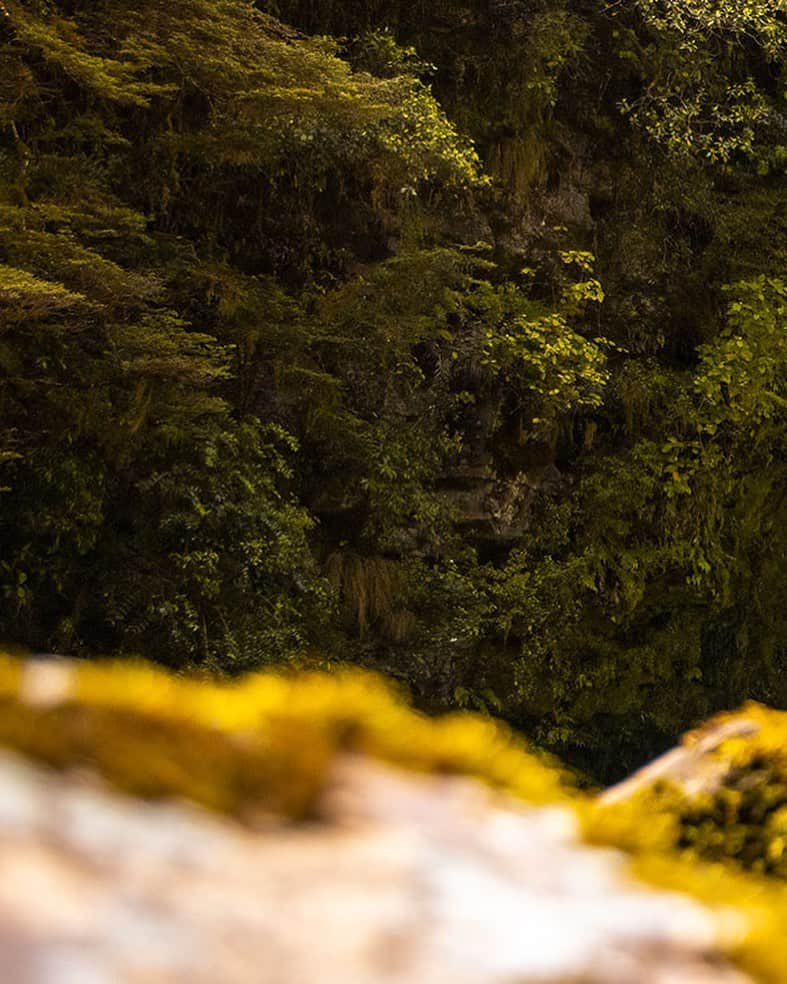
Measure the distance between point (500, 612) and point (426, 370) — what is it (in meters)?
2.01

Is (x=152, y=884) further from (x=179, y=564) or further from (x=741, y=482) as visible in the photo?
(x=741, y=482)

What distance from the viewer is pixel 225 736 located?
1.06 m

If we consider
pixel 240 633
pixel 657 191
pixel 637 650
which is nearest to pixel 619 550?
pixel 637 650

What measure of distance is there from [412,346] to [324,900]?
Answer: 7.21 metres

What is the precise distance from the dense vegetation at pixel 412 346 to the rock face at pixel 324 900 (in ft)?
12.6

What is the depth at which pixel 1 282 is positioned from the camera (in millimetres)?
4297

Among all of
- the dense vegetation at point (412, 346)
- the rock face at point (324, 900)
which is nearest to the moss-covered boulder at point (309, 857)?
the rock face at point (324, 900)

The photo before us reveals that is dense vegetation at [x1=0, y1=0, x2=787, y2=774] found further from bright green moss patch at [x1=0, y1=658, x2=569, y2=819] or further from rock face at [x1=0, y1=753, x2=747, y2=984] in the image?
rock face at [x1=0, y1=753, x2=747, y2=984]

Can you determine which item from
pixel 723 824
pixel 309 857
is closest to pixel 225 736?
pixel 309 857

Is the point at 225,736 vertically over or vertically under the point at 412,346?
over

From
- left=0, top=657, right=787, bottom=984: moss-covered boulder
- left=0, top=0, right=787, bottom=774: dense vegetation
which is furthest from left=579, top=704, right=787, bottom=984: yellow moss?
left=0, top=0, right=787, bottom=774: dense vegetation

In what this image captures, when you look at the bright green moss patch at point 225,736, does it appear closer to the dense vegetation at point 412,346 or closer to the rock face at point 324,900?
the rock face at point 324,900

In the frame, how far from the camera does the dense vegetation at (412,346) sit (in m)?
5.62

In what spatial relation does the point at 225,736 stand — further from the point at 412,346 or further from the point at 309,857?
the point at 412,346
